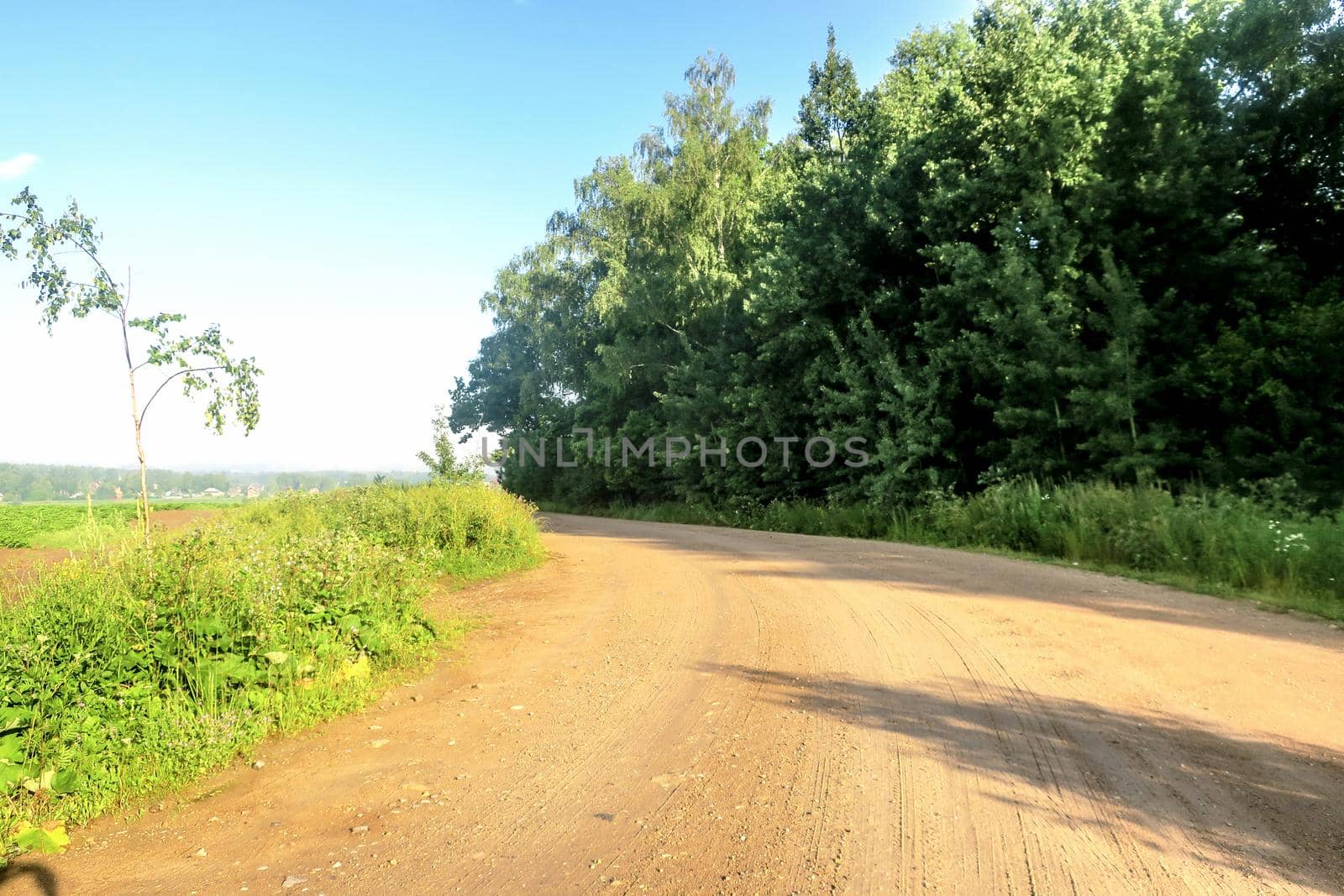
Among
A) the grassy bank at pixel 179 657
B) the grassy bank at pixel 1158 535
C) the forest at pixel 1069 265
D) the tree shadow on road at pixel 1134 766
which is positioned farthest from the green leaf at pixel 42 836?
the forest at pixel 1069 265

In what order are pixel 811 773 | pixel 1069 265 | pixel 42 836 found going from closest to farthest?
pixel 42 836, pixel 811 773, pixel 1069 265

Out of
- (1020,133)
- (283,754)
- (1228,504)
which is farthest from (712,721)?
(1020,133)

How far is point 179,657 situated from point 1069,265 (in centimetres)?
1710

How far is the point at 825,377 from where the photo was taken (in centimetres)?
2134

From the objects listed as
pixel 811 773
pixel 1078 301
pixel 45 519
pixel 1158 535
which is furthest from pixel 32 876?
pixel 45 519

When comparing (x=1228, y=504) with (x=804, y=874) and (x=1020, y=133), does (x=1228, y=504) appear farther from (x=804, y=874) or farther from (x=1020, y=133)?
(x=804, y=874)

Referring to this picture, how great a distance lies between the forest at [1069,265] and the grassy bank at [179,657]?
526 inches

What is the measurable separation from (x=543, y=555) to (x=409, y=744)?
844 cm

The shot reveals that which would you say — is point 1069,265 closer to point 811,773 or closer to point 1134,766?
point 1134,766

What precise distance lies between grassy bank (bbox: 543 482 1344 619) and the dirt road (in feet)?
7.04

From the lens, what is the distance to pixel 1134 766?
4164 mm

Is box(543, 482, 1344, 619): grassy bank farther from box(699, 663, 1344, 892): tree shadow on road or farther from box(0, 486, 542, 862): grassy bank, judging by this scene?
box(0, 486, 542, 862): grassy bank

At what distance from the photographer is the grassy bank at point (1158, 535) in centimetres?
888

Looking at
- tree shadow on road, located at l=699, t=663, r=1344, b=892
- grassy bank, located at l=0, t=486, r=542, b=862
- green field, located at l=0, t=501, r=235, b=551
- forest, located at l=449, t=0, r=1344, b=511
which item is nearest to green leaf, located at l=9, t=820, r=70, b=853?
grassy bank, located at l=0, t=486, r=542, b=862
